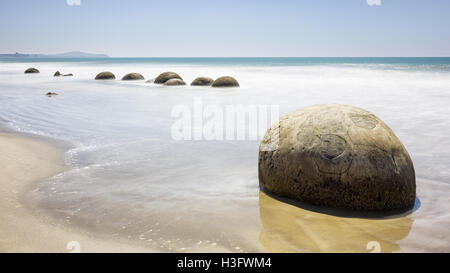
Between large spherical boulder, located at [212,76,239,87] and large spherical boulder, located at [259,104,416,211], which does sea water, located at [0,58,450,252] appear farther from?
large spherical boulder, located at [212,76,239,87]

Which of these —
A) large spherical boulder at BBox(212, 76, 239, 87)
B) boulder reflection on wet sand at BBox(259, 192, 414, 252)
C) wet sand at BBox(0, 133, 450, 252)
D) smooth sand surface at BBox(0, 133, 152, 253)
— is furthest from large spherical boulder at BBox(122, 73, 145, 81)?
boulder reflection on wet sand at BBox(259, 192, 414, 252)

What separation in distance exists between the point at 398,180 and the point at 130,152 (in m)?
4.08

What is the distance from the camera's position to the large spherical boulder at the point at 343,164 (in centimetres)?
353

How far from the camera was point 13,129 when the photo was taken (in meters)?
7.68

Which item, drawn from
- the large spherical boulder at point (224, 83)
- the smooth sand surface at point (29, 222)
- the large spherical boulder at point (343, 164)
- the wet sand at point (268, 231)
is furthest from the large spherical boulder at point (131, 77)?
the large spherical boulder at point (343, 164)

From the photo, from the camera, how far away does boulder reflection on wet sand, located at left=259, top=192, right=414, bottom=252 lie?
116 inches

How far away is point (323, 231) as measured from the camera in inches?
126

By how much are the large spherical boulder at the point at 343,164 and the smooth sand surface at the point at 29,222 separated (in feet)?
5.62

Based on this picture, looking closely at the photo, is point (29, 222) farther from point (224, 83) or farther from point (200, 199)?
point (224, 83)

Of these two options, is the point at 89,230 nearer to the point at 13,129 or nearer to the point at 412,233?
the point at 412,233

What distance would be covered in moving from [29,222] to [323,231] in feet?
8.77

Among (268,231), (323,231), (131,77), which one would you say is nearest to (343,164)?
(323,231)
